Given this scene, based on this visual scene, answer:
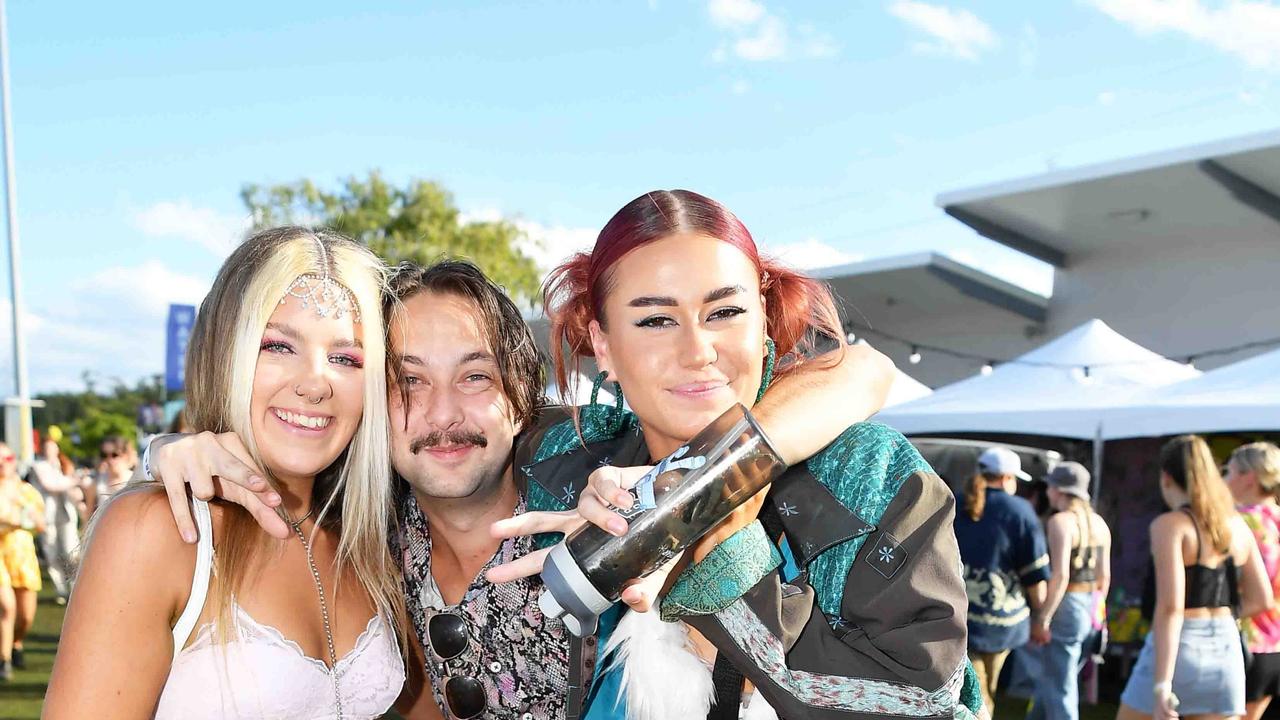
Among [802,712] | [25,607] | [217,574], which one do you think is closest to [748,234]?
[802,712]

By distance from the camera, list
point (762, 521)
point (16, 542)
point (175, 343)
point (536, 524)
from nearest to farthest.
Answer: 1. point (536, 524)
2. point (762, 521)
3. point (16, 542)
4. point (175, 343)

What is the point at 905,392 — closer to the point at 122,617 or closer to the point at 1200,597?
the point at 1200,597

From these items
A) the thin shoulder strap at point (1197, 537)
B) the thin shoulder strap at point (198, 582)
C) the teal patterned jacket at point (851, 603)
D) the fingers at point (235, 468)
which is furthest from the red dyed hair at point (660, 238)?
the thin shoulder strap at point (1197, 537)

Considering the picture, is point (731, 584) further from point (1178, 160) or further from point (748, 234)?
point (1178, 160)

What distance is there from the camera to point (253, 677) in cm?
195

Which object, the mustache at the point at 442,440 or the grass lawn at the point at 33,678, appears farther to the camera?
the grass lawn at the point at 33,678

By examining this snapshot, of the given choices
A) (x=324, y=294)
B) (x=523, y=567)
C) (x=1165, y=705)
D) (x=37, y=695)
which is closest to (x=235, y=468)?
(x=324, y=294)

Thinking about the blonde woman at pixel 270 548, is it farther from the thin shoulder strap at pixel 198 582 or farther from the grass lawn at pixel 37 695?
the grass lawn at pixel 37 695

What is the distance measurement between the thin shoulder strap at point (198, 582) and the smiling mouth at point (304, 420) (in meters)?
0.23

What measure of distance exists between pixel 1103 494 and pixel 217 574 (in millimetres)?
9351

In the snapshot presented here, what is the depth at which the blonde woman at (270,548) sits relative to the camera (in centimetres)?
179

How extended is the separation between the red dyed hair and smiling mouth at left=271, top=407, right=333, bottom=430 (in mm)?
492

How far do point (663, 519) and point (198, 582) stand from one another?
1.03m

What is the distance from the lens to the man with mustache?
2365 millimetres
